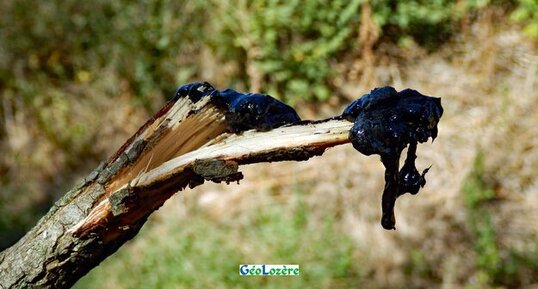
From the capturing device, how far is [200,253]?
4227mm

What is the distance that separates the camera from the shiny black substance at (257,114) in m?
1.63

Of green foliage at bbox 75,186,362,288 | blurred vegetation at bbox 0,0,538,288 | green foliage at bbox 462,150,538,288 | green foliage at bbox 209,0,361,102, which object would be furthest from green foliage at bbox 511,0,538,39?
green foliage at bbox 75,186,362,288

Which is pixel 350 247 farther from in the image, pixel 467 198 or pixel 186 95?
pixel 186 95

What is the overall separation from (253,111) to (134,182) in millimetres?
341

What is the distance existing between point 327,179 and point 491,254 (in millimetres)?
1133

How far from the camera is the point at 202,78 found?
5363mm

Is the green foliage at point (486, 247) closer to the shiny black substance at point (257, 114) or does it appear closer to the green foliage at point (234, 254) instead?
the green foliage at point (234, 254)

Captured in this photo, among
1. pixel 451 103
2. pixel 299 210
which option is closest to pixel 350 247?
pixel 299 210

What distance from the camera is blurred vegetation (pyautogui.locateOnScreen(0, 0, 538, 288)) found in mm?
4043

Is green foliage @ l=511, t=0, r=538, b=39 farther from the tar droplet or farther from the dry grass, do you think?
the tar droplet

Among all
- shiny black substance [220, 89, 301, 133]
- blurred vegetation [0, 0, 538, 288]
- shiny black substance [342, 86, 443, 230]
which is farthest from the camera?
blurred vegetation [0, 0, 538, 288]

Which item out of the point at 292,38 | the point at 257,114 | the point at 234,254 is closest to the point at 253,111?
the point at 257,114

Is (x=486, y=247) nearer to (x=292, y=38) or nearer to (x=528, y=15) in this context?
(x=528, y=15)

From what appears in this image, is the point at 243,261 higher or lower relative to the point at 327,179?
lower
